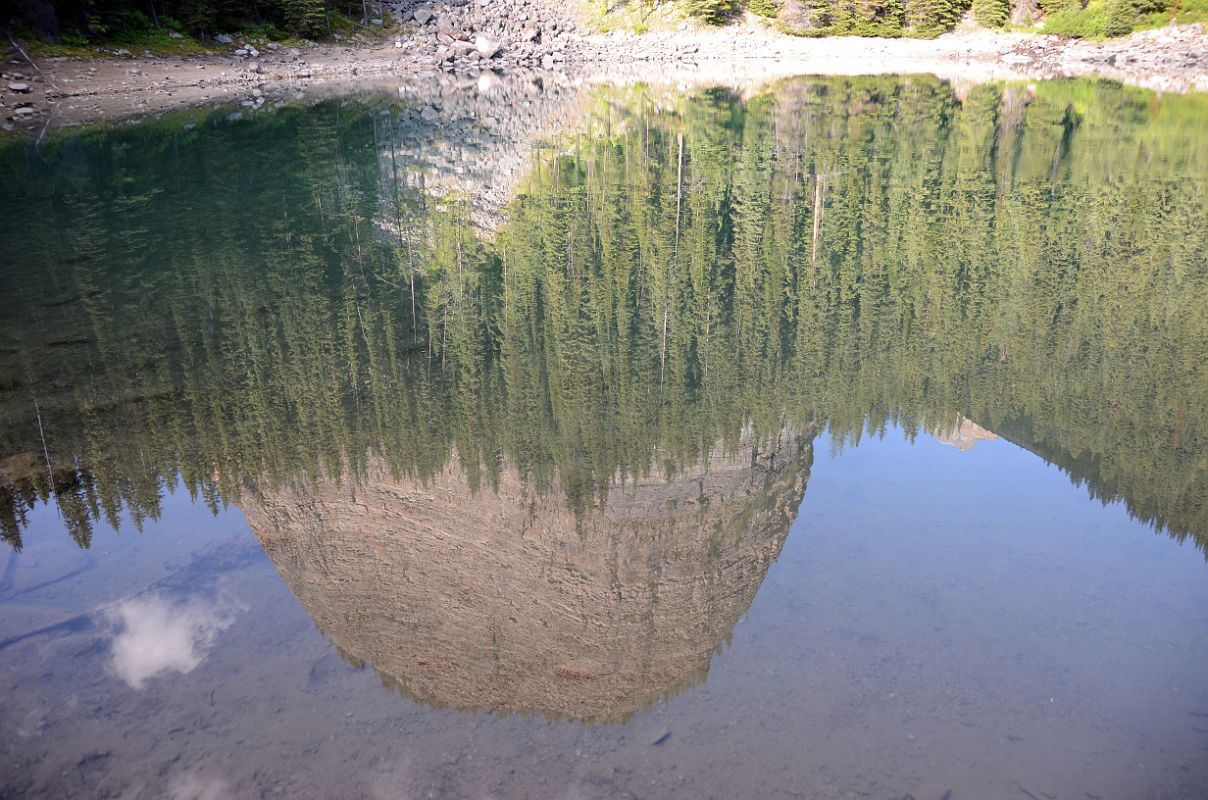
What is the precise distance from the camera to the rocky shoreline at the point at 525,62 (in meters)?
58.7

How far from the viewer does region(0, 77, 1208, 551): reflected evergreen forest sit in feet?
51.7

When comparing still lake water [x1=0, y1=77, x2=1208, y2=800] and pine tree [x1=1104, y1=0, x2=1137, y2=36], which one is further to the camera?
pine tree [x1=1104, y1=0, x2=1137, y2=36]

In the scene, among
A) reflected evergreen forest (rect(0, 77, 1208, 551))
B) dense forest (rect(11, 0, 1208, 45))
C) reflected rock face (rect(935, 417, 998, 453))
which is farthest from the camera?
dense forest (rect(11, 0, 1208, 45))

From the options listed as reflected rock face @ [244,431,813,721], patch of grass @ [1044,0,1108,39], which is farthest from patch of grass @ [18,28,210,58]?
patch of grass @ [1044,0,1108,39]

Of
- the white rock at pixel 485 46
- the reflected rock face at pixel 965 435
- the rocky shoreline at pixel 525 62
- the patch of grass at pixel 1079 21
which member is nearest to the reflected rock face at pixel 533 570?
the reflected rock face at pixel 965 435

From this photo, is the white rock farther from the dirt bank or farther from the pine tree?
the pine tree

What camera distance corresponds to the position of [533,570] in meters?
15.0

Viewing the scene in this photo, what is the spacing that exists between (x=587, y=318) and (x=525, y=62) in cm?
7323

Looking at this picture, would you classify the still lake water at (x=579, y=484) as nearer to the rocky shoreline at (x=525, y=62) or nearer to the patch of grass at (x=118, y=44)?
the rocky shoreline at (x=525, y=62)

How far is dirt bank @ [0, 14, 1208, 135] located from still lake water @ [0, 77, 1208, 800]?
30152 millimetres

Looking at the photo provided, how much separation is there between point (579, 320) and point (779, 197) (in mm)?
13507

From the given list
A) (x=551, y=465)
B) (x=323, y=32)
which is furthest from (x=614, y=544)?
(x=323, y=32)

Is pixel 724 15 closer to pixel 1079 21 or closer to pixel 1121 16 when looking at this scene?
pixel 1079 21

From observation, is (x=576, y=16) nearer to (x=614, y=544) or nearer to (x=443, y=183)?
(x=443, y=183)
